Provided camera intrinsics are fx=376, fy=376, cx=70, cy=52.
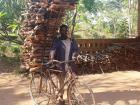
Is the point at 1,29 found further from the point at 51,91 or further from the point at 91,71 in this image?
the point at 51,91

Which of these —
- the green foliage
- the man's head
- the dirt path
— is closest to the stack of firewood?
the man's head

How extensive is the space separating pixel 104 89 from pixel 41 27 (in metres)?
2.11

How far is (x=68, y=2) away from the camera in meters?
7.27

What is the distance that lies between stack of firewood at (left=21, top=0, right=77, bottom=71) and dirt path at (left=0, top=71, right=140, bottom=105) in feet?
3.04

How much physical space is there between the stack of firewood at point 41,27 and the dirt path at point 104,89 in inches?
36.4

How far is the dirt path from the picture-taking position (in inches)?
292

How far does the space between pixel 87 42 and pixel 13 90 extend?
4517 millimetres

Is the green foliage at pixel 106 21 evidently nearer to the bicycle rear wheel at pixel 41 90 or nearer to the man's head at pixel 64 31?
the bicycle rear wheel at pixel 41 90

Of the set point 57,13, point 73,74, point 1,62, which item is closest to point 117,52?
point 1,62

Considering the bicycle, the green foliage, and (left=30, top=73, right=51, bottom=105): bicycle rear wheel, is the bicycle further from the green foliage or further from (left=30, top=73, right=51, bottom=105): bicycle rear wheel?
the green foliage

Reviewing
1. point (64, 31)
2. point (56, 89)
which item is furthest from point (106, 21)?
point (56, 89)

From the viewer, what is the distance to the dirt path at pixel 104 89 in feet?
24.4

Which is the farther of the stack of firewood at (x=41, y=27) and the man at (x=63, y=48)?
the stack of firewood at (x=41, y=27)

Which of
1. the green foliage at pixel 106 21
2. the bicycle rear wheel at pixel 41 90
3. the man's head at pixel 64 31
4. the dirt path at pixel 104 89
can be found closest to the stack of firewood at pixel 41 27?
the bicycle rear wheel at pixel 41 90
